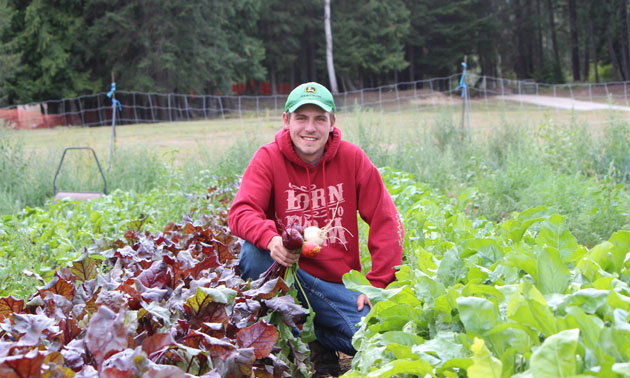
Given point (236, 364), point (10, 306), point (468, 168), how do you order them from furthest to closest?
point (468, 168) < point (10, 306) < point (236, 364)

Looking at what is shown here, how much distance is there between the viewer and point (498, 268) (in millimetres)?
2104

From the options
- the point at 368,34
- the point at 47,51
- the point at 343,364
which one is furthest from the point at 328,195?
the point at 368,34

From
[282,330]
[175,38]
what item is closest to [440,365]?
[282,330]

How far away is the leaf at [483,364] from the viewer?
4.26ft

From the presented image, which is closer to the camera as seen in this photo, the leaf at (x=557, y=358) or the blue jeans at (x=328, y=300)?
the leaf at (x=557, y=358)

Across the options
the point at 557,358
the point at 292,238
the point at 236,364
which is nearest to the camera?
the point at 557,358

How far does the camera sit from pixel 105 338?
70.4 inches

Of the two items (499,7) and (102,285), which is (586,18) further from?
(102,285)

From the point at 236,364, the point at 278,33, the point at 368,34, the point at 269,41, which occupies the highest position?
the point at 278,33

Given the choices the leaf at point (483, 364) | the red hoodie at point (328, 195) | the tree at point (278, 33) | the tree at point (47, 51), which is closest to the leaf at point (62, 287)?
the red hoodie at point (328, 195)

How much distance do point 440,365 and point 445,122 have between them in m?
8.88

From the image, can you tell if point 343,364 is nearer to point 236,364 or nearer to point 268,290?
point 268,290

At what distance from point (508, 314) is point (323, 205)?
1789 mm

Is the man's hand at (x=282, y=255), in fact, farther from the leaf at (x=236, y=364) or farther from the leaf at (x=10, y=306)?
the leaf at (x=10, y=306)
